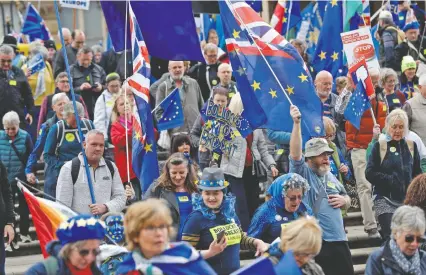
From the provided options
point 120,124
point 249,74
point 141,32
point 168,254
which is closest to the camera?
point 168,254

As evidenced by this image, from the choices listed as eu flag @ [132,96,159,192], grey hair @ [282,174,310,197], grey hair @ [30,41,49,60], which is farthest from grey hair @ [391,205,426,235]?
grey hair @ [30,41,49,60]

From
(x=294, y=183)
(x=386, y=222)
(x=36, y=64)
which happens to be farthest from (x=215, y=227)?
(x=36, y=64)

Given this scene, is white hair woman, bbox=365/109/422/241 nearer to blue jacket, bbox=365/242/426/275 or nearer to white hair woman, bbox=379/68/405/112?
white hair woman, bbox=379/68/405/112

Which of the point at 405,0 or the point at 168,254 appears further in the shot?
the point at 405,0

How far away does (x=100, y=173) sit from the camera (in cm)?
1183

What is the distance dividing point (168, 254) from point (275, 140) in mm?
6524

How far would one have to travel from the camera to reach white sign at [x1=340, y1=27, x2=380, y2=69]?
597 inches

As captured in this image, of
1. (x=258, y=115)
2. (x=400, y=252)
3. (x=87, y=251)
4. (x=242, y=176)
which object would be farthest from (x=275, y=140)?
(x=87, y=251)

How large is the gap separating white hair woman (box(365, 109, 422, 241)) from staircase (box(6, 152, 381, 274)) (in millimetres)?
1290

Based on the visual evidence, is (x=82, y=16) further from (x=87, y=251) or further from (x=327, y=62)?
(x=87, y=251)

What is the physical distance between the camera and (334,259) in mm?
11344

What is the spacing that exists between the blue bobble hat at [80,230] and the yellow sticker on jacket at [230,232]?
2.48 metres

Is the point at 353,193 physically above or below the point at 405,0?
below

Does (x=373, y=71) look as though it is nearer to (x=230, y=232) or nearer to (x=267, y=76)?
(x=267, y=76)
